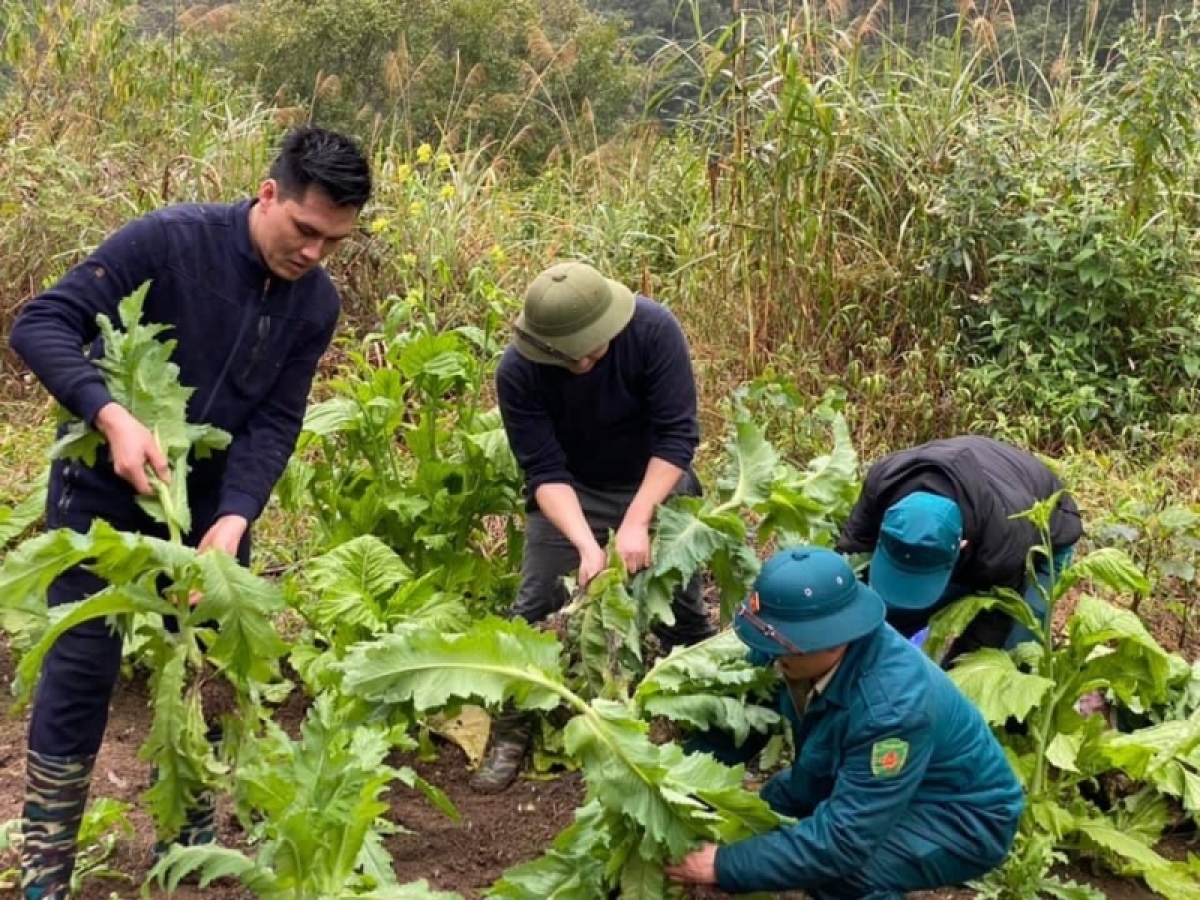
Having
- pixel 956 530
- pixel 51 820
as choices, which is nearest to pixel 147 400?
pixel 51 820

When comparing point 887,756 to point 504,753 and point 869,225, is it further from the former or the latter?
point 869,225

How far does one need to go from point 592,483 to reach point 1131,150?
3.92 metres

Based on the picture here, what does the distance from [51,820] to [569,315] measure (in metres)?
1.62

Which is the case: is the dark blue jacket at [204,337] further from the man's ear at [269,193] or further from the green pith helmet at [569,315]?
A: the green pith helmet at [569,315]

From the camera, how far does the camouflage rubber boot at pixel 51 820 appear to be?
105 inches

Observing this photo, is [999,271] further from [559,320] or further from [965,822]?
[965,822]

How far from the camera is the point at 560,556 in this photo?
366 centimetres

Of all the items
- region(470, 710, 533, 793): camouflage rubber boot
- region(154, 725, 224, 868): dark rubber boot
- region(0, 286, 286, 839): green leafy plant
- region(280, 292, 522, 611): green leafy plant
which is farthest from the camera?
region(280, 292, 522, 611): green leafy plant

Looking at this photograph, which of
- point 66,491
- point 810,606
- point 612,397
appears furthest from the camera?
point 612,397

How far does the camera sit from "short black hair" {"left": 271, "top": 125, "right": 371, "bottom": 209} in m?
2.56

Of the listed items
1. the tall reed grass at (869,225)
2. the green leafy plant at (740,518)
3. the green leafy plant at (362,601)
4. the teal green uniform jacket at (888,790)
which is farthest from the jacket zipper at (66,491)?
the tall reed grass at (869,225)

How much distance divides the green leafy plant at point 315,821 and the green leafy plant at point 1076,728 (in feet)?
4.88

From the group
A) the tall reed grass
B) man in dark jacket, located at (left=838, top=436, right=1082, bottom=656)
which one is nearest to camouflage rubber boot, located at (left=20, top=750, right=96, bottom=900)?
man in dark jacket, located at (left=838, top=436, right=1082, bottom=656)

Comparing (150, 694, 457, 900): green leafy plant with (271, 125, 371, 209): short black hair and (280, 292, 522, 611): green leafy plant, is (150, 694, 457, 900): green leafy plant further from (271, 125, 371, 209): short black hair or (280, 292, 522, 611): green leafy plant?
(280, 292, 522, 611): green leafy plant
